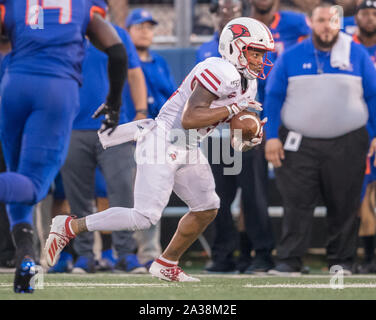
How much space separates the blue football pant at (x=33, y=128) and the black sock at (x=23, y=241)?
0.04 metres

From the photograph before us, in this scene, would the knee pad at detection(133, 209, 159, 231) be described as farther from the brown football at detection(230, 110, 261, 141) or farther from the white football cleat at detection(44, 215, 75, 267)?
the brown football at detection(230, 110, 261, 141)

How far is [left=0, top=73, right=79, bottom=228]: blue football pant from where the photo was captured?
4.56 meters

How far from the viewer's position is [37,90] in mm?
4590

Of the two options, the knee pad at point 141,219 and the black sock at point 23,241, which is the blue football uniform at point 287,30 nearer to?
the knee pad at point 141,219

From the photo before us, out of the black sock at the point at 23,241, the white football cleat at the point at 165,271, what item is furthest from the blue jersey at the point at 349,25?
the black sock at the point at 23,241

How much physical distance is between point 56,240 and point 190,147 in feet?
3.09

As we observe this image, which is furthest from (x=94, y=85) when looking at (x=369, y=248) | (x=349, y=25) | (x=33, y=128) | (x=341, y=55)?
(x=369, y=248)

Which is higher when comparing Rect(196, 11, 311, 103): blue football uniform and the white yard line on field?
Rect(196, 11, 311, 103): blue football uniform

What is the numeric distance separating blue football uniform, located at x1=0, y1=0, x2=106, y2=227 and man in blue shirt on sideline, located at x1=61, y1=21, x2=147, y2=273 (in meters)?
1.87

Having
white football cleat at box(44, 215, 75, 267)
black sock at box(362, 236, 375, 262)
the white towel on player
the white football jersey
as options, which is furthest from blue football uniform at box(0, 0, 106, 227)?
black sock at box(362, 236, 375, 262)

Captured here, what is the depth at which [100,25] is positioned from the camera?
191 inches

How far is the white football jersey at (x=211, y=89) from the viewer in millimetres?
4984
